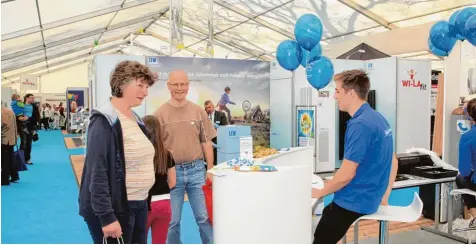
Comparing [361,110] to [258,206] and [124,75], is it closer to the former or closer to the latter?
[258,206]

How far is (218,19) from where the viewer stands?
43.8 ft

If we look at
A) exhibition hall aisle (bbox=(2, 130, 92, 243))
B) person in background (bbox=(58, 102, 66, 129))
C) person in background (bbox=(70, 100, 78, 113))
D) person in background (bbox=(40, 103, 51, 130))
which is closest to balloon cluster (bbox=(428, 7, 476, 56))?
exhibition hall aisle (bbox=(2, 130, 92, 243))

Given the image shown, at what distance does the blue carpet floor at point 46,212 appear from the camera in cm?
386

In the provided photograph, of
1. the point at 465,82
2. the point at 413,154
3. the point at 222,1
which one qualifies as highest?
the point at 222,1

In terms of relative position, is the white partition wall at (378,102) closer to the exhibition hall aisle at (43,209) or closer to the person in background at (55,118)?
the exhibition hall aisle at (43,209)

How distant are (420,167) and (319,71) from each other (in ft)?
4.85

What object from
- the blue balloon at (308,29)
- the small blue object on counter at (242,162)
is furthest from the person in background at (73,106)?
the small blue object on counter at (242,162)

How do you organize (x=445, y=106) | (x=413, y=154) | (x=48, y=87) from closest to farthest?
(x=413, y=154) < (x=445, y=106) < (x=48, y=87)

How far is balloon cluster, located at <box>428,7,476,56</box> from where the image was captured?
380 cm

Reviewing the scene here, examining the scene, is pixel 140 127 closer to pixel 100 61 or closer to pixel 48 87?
pixel 100 61

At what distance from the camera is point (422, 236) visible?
392cm

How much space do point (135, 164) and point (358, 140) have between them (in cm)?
100

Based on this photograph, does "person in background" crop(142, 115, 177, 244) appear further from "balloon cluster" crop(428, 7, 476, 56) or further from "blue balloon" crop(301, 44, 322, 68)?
"balloon cluster" crop(428, 7, 476, 56)

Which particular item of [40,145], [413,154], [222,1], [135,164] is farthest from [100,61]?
[40,145]
